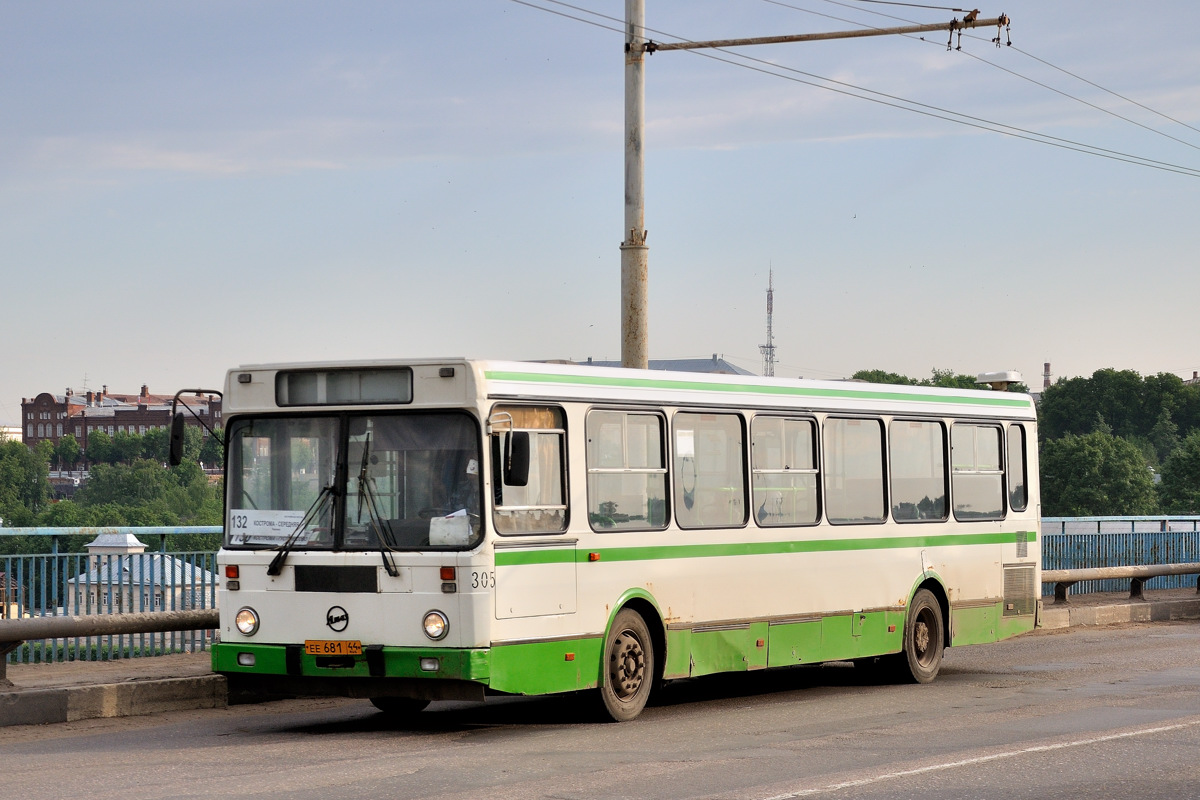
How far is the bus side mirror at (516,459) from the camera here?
1087 centimetres

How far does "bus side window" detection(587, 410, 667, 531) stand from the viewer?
11891mm

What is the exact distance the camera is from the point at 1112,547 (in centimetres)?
2764

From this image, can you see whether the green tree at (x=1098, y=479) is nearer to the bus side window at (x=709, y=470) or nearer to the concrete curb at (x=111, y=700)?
the bus side window at (x=709, y=470)

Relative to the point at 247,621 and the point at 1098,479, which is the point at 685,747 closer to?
the point at 247,621

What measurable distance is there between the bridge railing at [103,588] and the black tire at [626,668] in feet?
14.7

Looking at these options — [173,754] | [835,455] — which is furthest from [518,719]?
[835,455]

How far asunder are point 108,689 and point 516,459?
12.7 feet

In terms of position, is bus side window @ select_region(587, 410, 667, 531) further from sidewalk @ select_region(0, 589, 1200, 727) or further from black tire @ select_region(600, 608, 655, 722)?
sidewalk @ select_region(0, 589, 1200, 727)

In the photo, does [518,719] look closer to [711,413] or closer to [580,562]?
[580,562]

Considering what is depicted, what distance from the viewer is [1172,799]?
8594 mm

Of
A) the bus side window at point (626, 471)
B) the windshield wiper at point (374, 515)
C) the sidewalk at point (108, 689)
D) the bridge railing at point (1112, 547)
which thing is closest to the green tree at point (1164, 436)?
the bridge railing at point (1112, 547)

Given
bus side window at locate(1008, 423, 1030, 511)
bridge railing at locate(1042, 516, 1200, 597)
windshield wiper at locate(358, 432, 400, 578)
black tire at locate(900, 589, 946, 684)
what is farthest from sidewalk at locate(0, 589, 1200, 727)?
bridge railing at locate(1042, 516, 1200, 597)

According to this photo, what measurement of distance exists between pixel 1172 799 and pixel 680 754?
3.01m

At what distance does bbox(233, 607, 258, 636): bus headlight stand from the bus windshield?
0.45 m
